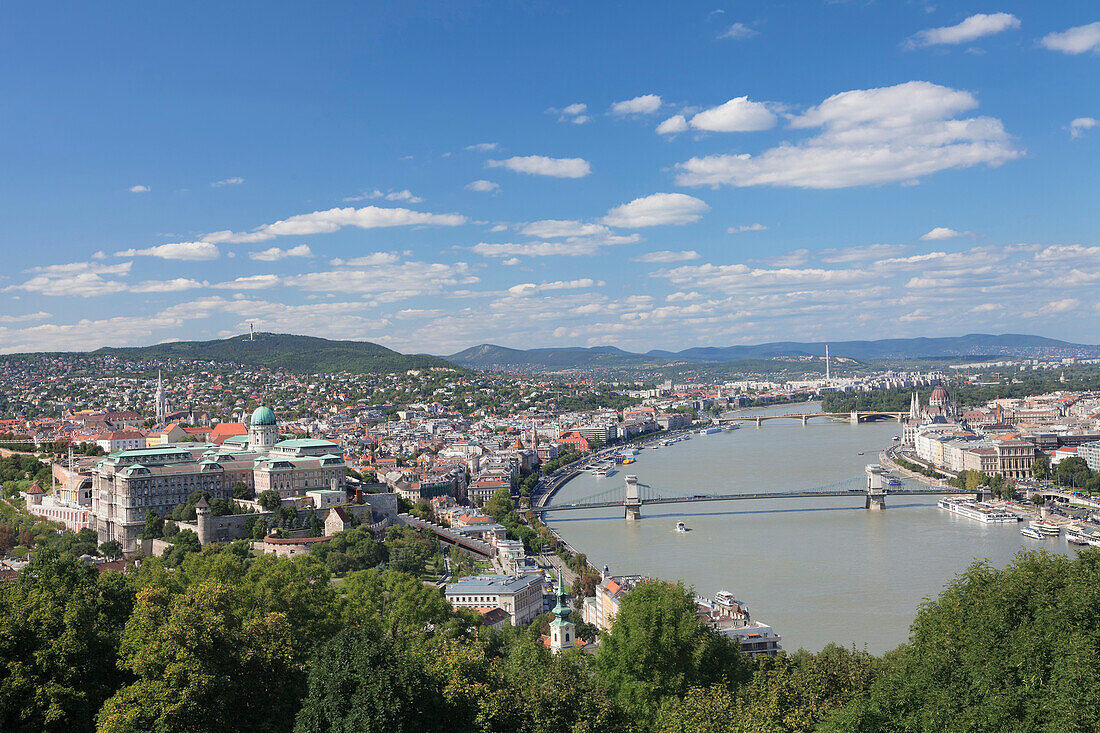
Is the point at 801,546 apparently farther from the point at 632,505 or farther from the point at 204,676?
the point at 204,676

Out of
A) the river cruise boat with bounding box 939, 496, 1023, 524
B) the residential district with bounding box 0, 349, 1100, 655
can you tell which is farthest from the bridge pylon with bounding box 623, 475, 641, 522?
the river cruise boat with bounding box 939, 496, 1023, 524

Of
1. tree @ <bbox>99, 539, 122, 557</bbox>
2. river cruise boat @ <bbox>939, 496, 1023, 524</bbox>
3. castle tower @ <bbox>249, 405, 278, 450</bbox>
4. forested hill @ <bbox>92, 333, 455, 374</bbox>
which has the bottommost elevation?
river cruise boat @ <bbox>939, 496, 1023, 524</bbox>

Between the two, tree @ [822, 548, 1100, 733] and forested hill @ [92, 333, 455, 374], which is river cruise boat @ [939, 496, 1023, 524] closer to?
tree @ [822, 548, 1100, 733]


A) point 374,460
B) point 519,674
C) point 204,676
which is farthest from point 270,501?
point 374,460

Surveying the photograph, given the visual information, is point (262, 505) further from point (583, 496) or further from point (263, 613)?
point (583, 496)

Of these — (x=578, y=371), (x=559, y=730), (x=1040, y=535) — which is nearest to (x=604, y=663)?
(x=559, y=730)

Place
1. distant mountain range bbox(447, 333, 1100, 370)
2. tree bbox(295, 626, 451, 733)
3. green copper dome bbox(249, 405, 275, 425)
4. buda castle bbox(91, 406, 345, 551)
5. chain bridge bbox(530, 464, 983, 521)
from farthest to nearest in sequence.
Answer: distant mountain range bbox(447, 333, 1100, 370) → chain bridge bbox(530, 464, 983, 521) → green copper dome bbox(249, 405, 275, 425) → buda castle bbox(91, 406, 345, 551) → tree bbox(295, 626, 451, 733)

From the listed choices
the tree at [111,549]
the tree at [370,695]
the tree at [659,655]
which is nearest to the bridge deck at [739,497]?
the tree at [111,549]
